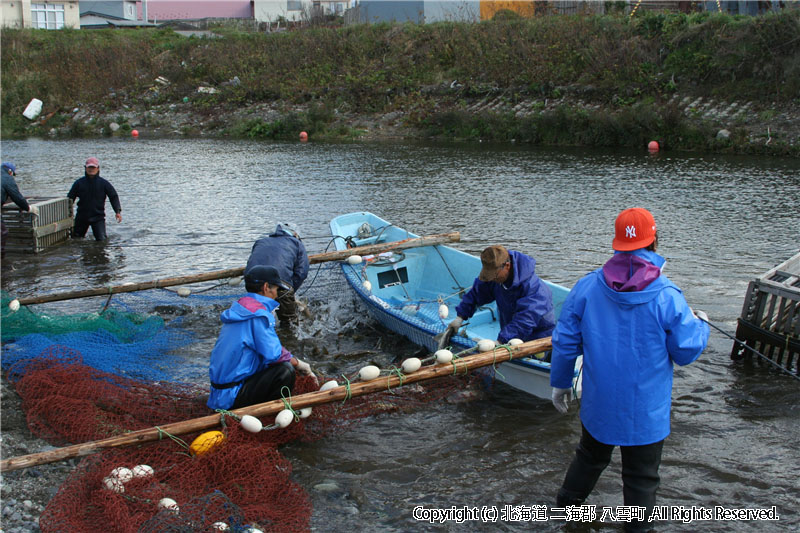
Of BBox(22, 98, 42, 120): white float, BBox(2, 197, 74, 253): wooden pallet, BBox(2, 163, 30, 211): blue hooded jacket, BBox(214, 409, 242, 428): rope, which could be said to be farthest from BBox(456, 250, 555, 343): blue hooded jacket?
BBox(22, 98, 42, 120): white float

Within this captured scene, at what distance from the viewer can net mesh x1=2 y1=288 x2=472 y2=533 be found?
15.0 feet

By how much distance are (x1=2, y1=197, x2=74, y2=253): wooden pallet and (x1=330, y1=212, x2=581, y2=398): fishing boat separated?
6.08 m

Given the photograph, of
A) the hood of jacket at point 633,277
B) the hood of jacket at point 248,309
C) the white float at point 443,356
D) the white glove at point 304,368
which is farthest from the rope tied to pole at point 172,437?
the hood of jacket at point 633,277

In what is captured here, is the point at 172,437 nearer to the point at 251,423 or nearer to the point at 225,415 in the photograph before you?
the point at 225,415

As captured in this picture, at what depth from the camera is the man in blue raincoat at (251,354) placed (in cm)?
553

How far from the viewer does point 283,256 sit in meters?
8.60

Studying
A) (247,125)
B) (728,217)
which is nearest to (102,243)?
(728,217)

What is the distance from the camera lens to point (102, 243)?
46.9 ft

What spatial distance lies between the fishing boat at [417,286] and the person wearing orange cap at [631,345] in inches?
125

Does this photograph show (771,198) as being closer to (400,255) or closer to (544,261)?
(544,261)

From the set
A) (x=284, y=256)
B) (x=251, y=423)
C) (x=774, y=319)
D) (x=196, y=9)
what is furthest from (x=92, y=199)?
(x=196, y=9)

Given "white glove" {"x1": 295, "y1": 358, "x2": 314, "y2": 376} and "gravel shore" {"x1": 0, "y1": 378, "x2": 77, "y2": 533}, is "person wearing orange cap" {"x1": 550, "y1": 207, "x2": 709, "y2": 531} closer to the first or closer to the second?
"white glove" {"x1": 295, "y1": 358, "x2": 314, "y2": 376}

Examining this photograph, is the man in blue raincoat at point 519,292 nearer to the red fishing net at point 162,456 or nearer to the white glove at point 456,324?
the white glove at point 456,324

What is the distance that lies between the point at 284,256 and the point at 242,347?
3.16 m
